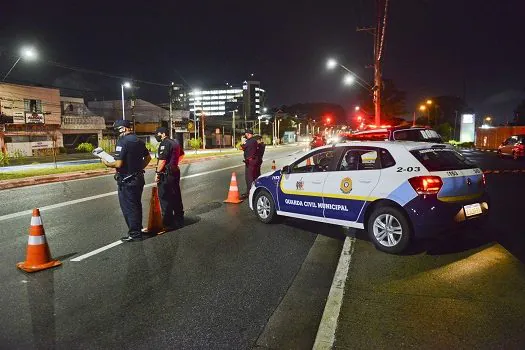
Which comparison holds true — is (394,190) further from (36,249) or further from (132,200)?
(36,249)

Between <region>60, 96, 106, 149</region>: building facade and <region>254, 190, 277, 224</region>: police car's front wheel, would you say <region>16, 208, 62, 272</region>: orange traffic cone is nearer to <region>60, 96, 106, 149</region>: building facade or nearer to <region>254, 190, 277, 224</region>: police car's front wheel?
<region>254, 190, 277, 224</region>: police car's front wheel

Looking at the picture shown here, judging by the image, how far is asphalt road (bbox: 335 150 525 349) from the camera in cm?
341

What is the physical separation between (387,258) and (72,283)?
13.2ft

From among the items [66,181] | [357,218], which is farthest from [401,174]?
[66,181]

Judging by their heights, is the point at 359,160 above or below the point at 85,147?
above

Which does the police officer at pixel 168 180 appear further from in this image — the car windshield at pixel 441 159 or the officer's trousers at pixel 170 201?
the car windshield at pixel 441 159

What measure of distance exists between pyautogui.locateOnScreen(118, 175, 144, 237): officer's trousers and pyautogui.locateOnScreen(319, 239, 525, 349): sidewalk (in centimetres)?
344

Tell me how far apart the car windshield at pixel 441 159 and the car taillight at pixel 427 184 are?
6.8 inches

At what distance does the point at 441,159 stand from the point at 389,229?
1271 mm

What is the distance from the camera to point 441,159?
5.86m

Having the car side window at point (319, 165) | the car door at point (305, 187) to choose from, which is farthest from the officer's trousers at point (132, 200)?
the car side window at point (319, 165)

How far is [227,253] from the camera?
5.95 meters

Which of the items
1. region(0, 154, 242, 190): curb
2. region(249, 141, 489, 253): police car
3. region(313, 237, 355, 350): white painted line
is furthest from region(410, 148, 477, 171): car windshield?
region(0, 154, 242, 190): curb

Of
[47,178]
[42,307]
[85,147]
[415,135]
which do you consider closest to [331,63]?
[415,135]
